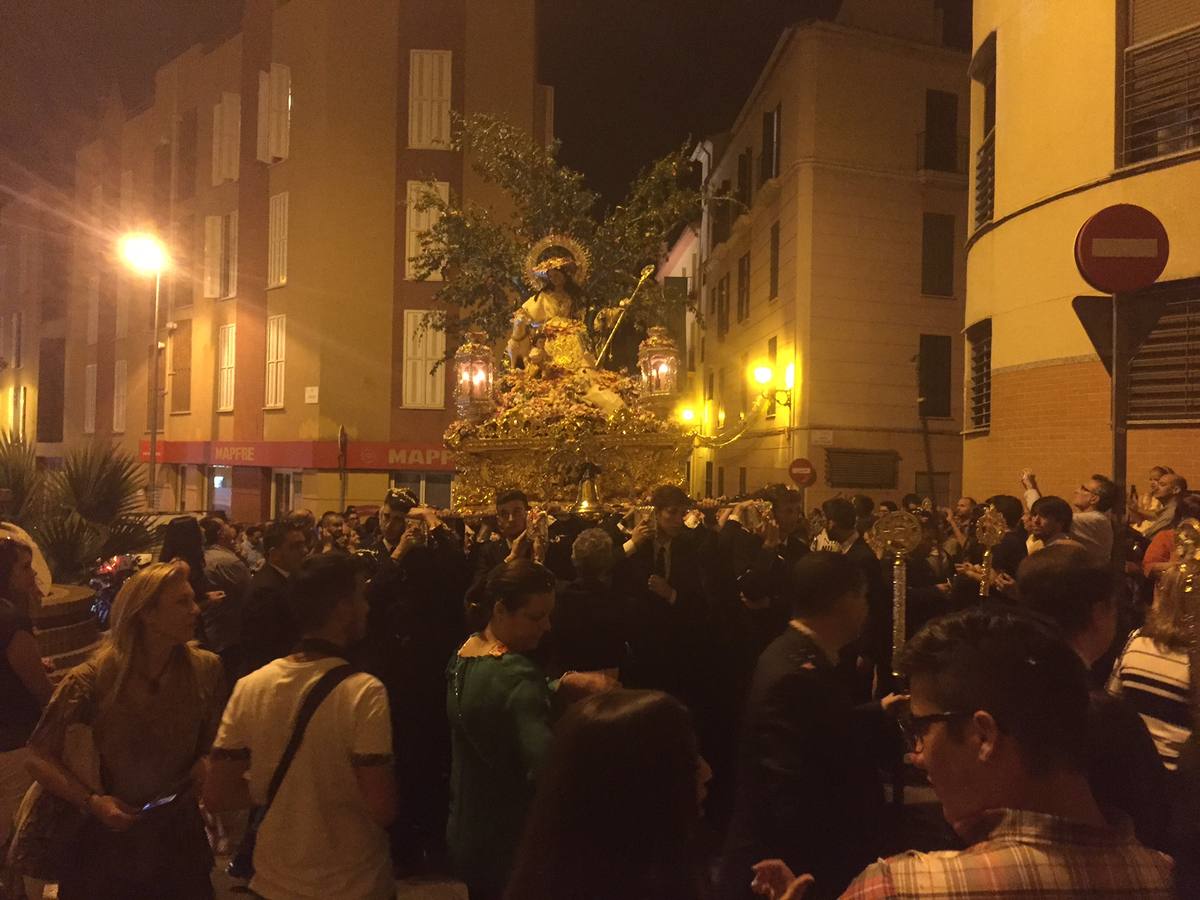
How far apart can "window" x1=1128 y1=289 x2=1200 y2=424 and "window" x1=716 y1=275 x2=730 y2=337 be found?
65.2ft

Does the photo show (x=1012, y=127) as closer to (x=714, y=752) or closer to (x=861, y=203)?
(x=714, y=752)

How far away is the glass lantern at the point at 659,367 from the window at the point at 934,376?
11987mm

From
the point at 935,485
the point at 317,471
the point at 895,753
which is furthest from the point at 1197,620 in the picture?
the point at 317,471

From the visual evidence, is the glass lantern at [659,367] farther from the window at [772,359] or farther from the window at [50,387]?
the window at [50,387]

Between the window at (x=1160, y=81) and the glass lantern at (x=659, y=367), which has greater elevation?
the window at (x=1160, y=81)

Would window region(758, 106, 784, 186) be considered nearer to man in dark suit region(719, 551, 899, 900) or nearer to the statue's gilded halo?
the statue's gilded halo

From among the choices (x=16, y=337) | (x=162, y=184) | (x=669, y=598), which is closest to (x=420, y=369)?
(x=162, y=184)

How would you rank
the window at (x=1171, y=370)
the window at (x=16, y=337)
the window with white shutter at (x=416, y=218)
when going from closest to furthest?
the window at (x=1171, y=370)
the window with white shutter at (x=416, y=218)
the window at (x=16, y=337)

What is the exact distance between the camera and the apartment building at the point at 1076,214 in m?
9.29

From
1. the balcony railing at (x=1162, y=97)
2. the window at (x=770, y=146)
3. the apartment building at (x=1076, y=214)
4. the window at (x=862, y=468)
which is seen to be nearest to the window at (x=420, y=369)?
the window at (x=770, y=146)

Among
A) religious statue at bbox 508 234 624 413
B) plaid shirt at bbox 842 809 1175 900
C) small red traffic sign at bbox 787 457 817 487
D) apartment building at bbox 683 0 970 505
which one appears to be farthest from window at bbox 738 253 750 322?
plaid shirt at bbox 842 809 1175 900

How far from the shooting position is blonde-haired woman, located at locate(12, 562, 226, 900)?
311 centimetres

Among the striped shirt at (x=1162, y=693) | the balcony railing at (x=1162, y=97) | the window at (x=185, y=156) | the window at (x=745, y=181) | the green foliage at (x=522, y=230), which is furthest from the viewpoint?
the window at (x=185, y=156)

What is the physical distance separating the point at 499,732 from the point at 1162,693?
2009 mm
